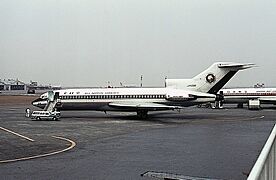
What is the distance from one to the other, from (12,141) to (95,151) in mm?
5625

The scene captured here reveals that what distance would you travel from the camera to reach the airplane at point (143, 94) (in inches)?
1377

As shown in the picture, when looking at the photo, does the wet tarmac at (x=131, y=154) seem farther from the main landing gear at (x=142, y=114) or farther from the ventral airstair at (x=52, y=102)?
the ventral airstair at (x=52, y=102)

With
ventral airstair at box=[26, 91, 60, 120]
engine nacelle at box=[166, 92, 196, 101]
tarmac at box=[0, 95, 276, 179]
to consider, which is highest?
engine nacelle at box=[166, 92, 196, 101]

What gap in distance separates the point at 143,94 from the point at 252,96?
2291 cm

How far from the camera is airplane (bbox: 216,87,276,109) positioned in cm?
5097

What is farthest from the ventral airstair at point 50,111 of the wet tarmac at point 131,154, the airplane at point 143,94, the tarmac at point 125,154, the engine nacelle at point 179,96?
the tarmac at point 125,154

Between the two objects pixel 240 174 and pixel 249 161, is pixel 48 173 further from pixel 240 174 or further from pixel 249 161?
pixel 249 161

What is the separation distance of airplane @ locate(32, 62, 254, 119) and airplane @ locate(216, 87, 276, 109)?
53.5ft

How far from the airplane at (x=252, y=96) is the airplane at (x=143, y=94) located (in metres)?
16.3

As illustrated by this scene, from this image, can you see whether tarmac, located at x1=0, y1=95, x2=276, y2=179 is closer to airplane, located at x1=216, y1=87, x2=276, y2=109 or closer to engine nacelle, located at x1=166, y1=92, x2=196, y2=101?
engine nacelle, located at x1=166, y1=92, x2=196, y2=101

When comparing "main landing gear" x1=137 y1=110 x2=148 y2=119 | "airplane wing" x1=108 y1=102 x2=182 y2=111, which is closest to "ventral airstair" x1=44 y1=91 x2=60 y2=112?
→ "airplane wing" x1=108 y1=102 x2=182 y2=111

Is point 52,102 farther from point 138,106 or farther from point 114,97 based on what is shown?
point 138,106

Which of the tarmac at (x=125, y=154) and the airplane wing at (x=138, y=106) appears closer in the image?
the tarmac at (x=125, y=154)

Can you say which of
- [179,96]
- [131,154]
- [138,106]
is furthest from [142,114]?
[131,154]
